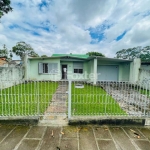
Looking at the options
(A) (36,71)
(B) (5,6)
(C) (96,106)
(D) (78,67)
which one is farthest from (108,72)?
(B) (5,6)

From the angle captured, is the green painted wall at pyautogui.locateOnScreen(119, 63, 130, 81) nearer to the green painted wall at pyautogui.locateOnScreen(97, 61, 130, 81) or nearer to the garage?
the green painted wall at pyautogui.locateOnScreen(97, 61, 130, 81)

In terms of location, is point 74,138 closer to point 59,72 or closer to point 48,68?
point 59,72

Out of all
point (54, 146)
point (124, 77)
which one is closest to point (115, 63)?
point (124, 77)

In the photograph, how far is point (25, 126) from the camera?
3092 mm

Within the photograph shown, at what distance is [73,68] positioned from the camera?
14266 mm

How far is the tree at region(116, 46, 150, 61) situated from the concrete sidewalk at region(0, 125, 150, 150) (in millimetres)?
34454

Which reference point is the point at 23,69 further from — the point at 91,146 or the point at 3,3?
the point at 91,146

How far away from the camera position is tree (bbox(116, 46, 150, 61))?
1282 inches

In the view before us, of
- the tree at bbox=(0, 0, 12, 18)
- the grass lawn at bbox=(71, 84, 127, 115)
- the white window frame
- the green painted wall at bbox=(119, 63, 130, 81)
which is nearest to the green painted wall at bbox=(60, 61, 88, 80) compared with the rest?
the white window frame

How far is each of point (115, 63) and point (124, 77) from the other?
7.01 feet

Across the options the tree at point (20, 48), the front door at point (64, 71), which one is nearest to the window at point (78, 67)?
the front door at point (64, 71)

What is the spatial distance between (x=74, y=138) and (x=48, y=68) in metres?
11.6

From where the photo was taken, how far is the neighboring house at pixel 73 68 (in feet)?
42.1

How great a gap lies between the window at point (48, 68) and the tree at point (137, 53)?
28.0m
